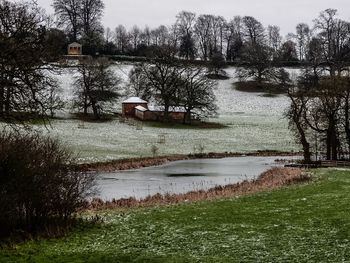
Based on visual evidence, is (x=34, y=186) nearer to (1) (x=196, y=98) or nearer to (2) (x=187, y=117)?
(2) (x=187, y=117)

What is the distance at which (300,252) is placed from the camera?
46.3 feet

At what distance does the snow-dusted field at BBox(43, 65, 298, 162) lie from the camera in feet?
184

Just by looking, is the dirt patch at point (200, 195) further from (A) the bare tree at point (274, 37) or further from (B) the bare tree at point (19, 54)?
(A) the bare tree at point (274, 37)

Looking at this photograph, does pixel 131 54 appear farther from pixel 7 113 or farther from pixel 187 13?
pixel 7 113

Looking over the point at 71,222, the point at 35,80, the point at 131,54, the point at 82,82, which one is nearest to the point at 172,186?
the point at 71,222

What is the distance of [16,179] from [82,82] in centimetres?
6860

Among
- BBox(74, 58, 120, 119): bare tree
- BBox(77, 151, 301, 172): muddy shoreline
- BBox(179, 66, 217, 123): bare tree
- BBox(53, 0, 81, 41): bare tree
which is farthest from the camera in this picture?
BBox(53, 0, 81, 41): bare tree

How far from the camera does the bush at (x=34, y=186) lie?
16750 mm

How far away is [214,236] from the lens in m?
16.4

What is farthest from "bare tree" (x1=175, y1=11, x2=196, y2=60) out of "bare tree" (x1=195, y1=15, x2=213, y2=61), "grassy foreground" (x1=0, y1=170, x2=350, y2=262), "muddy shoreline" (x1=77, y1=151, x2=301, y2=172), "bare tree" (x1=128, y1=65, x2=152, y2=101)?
"grassy foreground" (x1=0, y1=170, x2=350, y2=262)

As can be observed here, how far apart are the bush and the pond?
9350 mm

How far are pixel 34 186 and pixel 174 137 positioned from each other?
51311 mm

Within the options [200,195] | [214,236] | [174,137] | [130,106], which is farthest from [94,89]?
[214,236]

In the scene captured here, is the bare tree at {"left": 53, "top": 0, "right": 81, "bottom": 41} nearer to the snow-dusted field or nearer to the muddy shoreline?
the snow-dusted field
